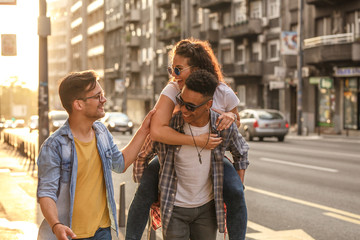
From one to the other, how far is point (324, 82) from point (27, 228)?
31.0 meters

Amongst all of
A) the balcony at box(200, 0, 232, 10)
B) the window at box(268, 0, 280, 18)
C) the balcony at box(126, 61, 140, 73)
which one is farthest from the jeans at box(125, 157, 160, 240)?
the balcony at box(126, 61, 140, 73)

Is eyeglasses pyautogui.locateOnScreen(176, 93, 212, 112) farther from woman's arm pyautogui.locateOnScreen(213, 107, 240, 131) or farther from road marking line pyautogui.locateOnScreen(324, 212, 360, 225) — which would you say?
road marking line pyautogui.locateOnScreen(324, 212, 360, 225)

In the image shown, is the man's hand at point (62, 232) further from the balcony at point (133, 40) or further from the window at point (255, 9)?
the balcony at point (133, 40)

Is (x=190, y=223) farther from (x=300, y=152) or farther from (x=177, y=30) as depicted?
(x=177, y=30)

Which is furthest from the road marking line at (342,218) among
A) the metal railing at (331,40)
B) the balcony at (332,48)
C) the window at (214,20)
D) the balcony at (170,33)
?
the balcony at (170,33)

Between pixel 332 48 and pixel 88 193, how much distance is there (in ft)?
108

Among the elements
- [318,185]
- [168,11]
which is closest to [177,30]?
[168,11]

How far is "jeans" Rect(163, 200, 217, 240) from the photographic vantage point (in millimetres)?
3920

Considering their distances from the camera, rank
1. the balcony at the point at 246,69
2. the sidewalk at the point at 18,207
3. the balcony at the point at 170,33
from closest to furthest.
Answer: the sidewalk at the point at 18,207
the balcony at the point at 246,69
the balcony at the point at 170,33

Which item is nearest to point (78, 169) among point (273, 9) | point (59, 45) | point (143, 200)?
point (143, 200)

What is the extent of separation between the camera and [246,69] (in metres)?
45.9

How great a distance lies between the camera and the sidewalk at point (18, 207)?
7.61m

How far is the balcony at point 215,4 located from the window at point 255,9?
2.91 meters

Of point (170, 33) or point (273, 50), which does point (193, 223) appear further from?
point (170, 33)
